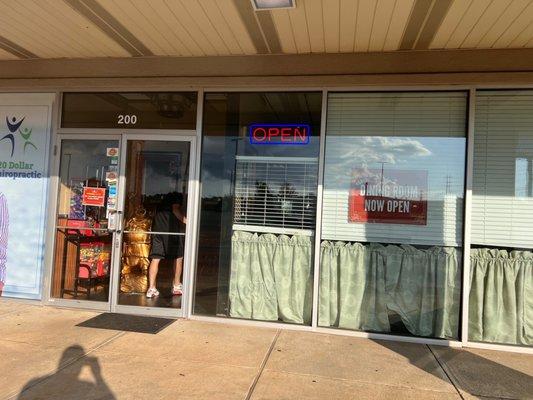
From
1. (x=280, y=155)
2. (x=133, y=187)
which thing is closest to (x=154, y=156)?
(x=133, y=187)

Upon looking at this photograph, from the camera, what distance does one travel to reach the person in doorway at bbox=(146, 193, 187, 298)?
580 cm

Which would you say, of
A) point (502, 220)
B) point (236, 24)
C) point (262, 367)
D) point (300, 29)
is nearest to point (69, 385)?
point (262, 367)

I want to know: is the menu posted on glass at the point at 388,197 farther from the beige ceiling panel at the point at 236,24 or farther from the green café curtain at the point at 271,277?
the beige ceiling panel at the point at 236,24

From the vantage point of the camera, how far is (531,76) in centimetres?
497

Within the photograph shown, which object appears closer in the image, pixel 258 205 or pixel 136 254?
pixel 258 205

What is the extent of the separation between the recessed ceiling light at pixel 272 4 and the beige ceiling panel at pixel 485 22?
1.73 m

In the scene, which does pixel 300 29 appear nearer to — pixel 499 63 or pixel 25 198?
pixel 499 63

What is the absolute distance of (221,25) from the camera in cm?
461

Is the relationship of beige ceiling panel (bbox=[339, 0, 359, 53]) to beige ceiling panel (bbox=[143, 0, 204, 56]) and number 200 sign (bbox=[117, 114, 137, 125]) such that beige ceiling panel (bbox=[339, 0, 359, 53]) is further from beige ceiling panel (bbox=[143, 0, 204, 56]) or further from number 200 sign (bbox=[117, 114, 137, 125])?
number 200 sign (bbox=[117, 114, 137, 125])

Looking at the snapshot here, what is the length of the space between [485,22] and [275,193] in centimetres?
281

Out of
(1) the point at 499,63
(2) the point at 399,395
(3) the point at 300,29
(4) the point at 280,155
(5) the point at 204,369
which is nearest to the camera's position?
(2) the point at 399,395

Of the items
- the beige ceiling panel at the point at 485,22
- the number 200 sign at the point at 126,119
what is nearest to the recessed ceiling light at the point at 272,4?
the beige ceiling panel at the point at 485,22

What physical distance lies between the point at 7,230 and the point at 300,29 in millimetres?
4679

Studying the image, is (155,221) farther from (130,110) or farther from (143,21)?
(143,21)
